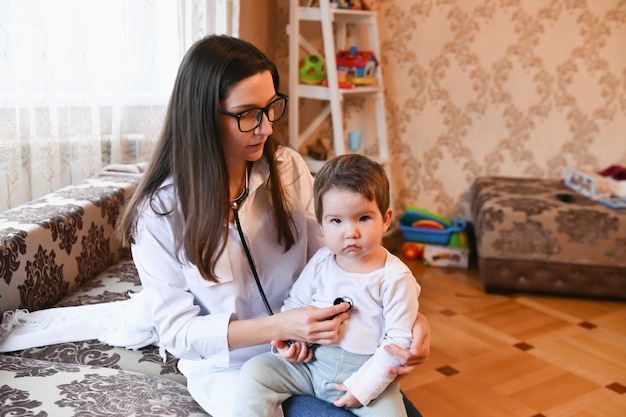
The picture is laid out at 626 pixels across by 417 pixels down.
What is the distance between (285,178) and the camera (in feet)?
5.30

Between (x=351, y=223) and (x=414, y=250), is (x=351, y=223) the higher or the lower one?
the higher one

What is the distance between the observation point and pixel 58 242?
1916 millimetres

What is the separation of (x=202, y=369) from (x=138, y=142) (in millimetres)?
1507

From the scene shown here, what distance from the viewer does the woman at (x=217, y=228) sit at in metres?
1.37

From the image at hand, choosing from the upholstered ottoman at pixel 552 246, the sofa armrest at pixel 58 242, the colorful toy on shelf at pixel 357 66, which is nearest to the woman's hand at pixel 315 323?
the sofa armrest at pixel 58 242

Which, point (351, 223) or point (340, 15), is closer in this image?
point (351, 223)

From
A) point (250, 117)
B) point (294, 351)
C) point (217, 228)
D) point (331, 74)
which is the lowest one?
point (294, 351)

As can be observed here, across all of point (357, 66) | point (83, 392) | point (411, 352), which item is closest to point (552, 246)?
point (357, 66)

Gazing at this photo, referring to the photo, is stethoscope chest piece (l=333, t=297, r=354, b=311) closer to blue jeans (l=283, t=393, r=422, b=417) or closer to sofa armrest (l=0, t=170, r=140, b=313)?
blue jeans (l=283, t=393, r=422, b=417)

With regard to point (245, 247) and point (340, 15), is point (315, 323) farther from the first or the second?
point (340, 15)

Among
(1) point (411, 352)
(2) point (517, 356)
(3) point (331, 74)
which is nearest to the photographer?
(1) point (411, 352)

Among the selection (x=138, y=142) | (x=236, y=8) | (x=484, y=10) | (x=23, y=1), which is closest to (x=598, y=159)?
(x=484, y=10)

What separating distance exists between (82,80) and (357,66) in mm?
1644

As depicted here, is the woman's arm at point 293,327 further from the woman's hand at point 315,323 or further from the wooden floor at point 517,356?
the wooden floor at point 517,356
